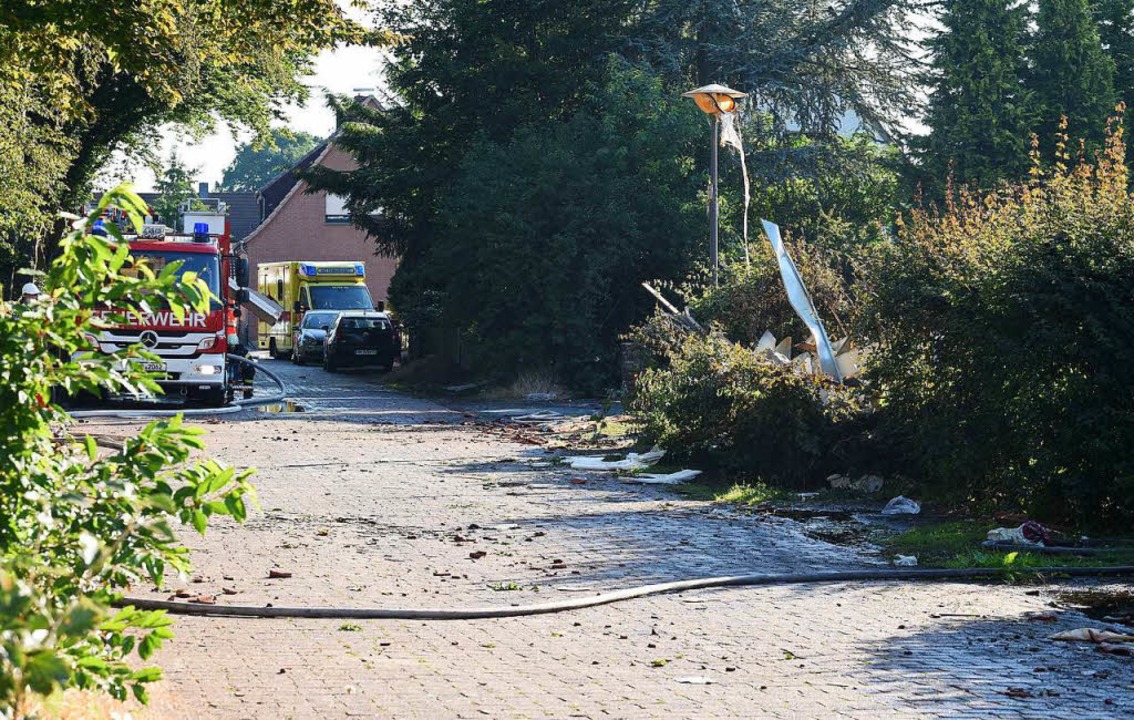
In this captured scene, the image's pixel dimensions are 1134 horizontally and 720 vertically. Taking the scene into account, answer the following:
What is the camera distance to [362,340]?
4366 cm

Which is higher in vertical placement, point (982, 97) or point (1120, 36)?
point (1120, 36)

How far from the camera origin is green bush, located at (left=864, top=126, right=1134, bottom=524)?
486 inches

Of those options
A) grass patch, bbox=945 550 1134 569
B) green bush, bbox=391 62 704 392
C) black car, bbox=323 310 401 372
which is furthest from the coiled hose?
black car, bbox=323 310 401 372

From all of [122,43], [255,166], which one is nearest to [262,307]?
[122,43]

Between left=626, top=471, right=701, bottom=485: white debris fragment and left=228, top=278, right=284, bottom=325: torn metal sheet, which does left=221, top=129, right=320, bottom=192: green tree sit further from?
left=626, top=471, right=701, bottom=485: white debris fragment

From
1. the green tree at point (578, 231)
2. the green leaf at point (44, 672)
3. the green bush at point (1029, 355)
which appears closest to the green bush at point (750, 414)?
the green bush at point (1029, 355)

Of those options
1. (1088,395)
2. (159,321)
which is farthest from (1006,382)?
(159,321)

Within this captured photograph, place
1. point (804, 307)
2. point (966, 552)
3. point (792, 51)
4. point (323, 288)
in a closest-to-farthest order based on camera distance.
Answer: point (966, 552), point (804, 307), point (792, 51), point (323, 288)

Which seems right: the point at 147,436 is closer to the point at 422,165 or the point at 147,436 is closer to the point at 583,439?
the point at 583,439

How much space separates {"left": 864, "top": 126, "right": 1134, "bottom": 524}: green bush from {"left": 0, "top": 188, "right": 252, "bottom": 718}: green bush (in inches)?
366

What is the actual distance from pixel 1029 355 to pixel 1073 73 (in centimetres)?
2822

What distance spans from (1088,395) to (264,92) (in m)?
33.5

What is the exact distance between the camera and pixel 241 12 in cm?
1577

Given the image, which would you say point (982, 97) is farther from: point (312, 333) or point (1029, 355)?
point (1029, 355)
